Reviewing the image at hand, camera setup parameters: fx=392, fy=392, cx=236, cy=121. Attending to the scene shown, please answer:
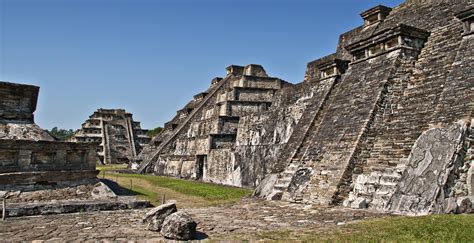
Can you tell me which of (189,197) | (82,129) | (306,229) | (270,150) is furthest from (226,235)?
(82,129)

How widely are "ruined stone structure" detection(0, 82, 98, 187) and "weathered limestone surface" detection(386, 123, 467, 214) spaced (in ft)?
27.1

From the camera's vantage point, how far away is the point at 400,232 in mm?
5516

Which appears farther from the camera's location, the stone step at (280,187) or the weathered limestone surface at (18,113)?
the weathered limestone surface at (18,113)

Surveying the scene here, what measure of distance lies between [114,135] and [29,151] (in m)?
36.6

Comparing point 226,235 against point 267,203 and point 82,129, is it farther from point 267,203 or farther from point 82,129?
point 82,129

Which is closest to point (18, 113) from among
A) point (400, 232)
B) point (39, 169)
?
point (39, 169)

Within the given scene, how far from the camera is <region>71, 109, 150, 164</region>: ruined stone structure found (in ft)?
144

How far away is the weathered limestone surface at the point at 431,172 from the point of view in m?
6.88

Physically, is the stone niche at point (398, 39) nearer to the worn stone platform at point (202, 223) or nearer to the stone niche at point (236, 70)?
the worn stone platform at point (202, 223)

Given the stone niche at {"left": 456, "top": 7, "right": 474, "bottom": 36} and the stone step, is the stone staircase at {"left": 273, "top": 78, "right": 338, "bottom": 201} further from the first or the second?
the stone niche at {"left": 456, "top": 7, "right": 474, "bottom": 36}

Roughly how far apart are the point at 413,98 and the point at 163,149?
20.0 m

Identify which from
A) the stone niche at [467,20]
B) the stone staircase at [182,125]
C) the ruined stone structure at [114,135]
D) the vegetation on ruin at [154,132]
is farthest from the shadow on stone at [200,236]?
the vegetation on ruin at [154,132]

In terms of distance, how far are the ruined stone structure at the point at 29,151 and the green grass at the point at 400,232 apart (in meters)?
6.81

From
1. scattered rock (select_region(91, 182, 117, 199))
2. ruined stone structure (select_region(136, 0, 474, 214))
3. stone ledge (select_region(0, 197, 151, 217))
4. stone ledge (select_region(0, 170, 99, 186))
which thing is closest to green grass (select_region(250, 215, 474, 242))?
ruined stone structure (select_region(136, 0, 474, 214))
